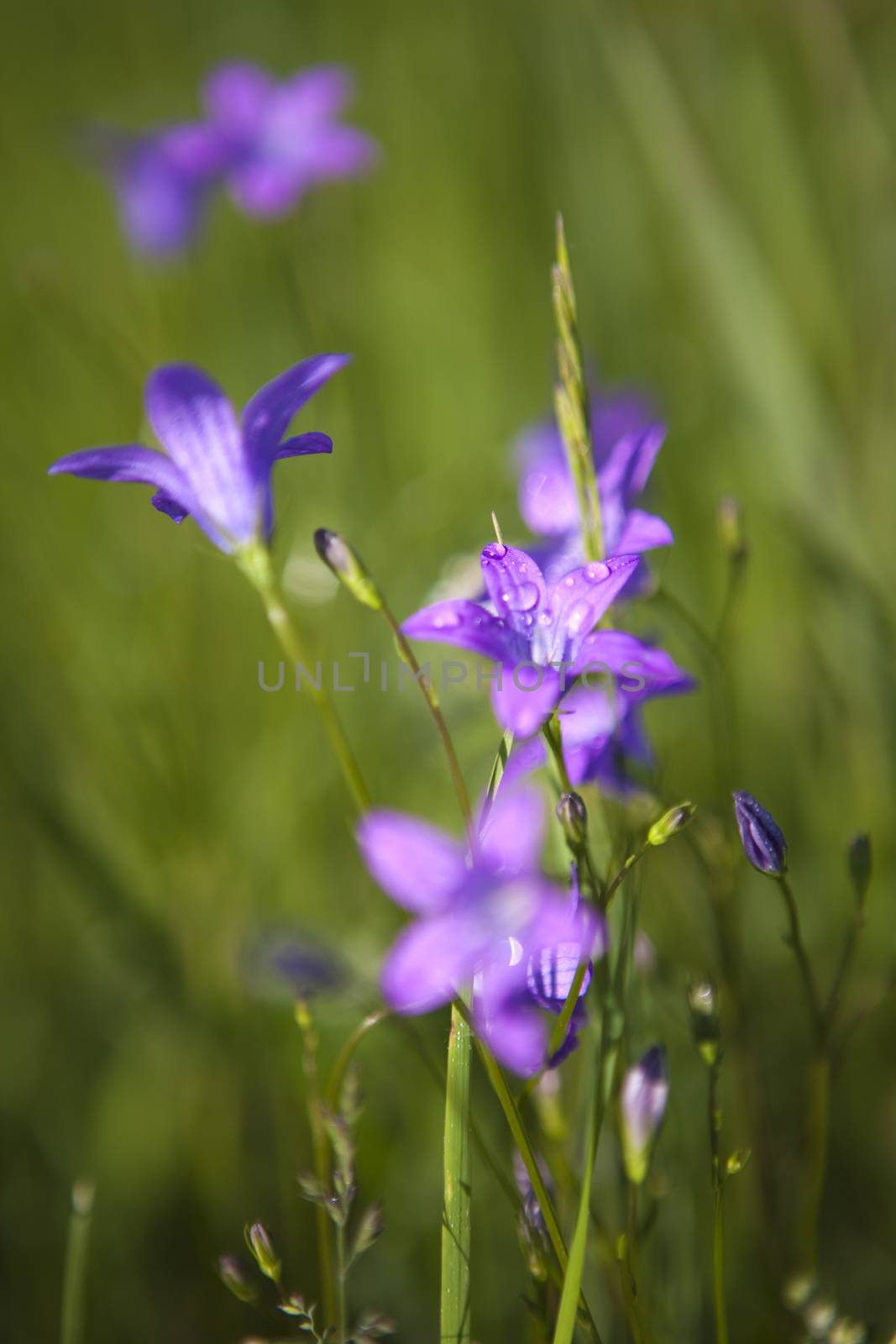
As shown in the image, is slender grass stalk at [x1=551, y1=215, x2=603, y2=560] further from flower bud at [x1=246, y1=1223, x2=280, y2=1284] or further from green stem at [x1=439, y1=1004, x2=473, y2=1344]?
flower bud at [x1=246, y1=1223, x2=280, y2=1284]

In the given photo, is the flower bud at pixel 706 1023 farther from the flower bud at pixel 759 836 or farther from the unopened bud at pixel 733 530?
the unopened bud at pixel 733 530

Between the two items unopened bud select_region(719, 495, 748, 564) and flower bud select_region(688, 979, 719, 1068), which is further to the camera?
unopened bud select_region(719, 495, 748, 564)

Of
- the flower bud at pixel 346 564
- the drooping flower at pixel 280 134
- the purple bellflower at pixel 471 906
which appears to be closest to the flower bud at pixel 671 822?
the purple bellflower at pixel 471 906

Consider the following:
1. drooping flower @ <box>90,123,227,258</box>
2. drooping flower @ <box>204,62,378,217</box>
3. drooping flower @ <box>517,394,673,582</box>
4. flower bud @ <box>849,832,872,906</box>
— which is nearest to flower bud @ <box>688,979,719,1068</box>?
flower bud @ <box>849,832,872,906</box>

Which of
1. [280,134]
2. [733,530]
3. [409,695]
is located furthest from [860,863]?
[280,134]

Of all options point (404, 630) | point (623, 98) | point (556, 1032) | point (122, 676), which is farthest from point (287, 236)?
point (556, 1032)

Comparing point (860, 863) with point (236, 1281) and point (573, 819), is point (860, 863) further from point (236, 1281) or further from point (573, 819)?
point (236, 1281)
